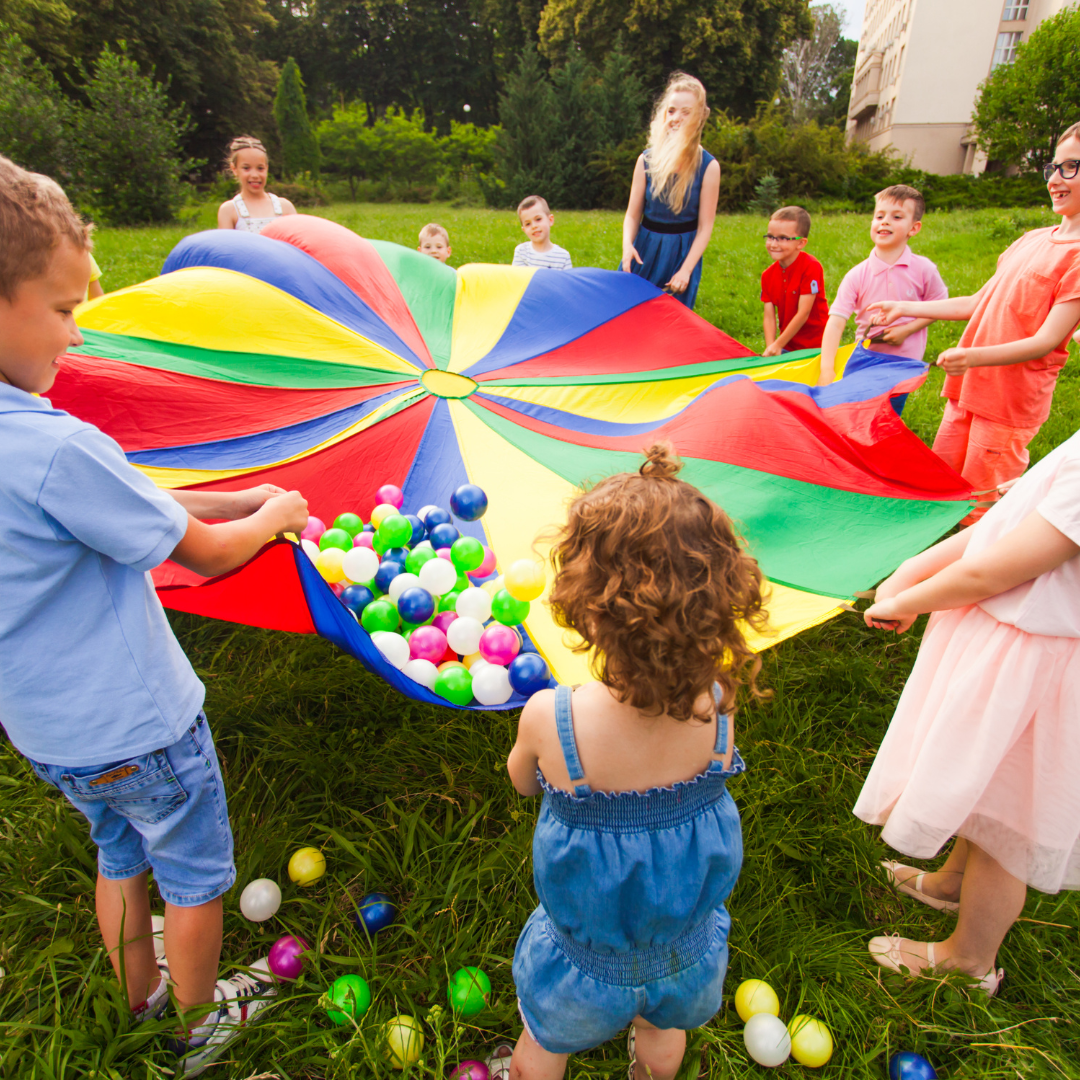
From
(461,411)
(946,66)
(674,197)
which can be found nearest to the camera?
(461,411)

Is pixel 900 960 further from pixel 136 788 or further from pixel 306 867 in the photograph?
pixel 136 788

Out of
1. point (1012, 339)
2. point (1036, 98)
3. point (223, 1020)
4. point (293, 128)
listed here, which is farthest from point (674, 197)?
point (293, 128)

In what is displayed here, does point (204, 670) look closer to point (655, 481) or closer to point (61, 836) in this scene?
point (61, 836)

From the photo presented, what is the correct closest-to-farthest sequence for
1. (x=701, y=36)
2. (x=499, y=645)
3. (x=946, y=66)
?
1. (x=499, y=645)
2. (x=701, y=36)
3. (x=946, y=66)

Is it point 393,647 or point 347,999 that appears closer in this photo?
point 347,999

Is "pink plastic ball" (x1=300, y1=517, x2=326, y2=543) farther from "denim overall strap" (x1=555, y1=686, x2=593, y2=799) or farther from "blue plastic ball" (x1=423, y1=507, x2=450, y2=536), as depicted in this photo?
"denim overall strap" (x1=555, y1=686, x2=593, y2=799)

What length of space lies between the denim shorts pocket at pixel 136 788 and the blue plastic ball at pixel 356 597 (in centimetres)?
97

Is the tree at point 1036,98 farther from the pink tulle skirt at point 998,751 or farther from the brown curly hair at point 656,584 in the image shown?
the brown curly hair at point 656,584

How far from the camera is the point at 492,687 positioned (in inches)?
71.4

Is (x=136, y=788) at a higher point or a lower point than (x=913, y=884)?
higher

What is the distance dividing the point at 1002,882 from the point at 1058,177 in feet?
6.45

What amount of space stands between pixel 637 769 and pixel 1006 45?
106 ft

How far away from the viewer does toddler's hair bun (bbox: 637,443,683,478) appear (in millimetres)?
1018

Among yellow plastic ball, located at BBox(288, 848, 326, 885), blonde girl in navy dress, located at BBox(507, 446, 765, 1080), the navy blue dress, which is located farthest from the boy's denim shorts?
the navy blue dress
